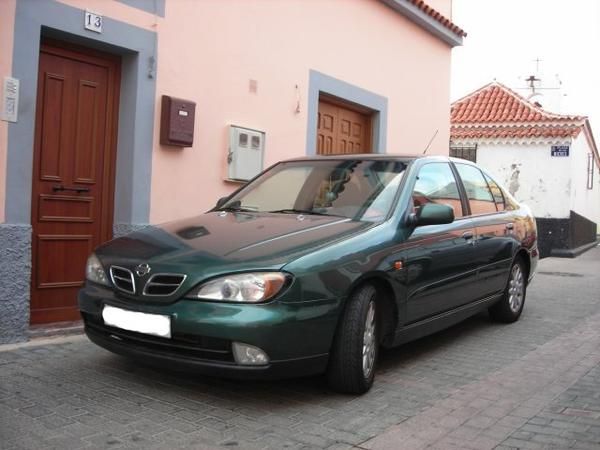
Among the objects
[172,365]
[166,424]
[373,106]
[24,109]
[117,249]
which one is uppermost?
[373,106]

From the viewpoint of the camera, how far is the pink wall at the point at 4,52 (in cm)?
477

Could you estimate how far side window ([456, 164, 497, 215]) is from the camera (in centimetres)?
570

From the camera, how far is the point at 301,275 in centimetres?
353

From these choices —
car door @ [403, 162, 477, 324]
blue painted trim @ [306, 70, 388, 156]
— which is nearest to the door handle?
car door @ [403, 162, 477, 324]

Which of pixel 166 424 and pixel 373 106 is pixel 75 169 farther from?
pixel 373 106

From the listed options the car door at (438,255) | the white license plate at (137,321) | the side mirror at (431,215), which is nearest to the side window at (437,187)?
the car door at (438,255)

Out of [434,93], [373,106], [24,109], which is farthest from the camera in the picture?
[434,93]

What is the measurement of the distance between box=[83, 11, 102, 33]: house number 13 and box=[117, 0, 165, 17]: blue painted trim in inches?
14.0

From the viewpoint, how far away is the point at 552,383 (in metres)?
4.43

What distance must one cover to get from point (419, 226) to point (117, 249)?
2067 mm

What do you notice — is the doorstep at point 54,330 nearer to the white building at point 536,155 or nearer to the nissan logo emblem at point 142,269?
the nissan logo emblem at point 142,269

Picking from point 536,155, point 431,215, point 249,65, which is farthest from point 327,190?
point 536,155

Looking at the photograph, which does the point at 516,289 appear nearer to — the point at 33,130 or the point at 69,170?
the point at 69,170

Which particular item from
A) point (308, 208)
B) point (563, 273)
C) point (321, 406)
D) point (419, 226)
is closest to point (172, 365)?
point (321, 406)
